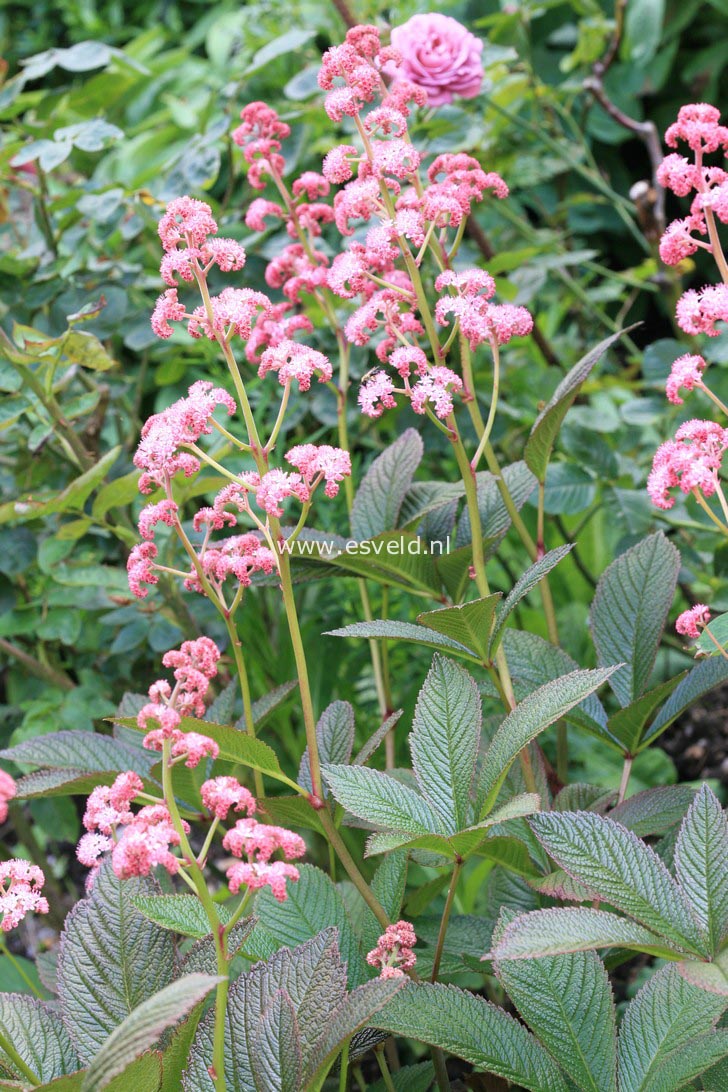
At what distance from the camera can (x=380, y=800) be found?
2.41 feet

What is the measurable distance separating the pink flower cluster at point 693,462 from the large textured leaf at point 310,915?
400 millimetres

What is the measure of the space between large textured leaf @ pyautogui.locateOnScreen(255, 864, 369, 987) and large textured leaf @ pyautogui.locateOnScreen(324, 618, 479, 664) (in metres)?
0.20

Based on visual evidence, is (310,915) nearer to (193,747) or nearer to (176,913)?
(176,913)

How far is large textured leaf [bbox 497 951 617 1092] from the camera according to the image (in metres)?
0.70

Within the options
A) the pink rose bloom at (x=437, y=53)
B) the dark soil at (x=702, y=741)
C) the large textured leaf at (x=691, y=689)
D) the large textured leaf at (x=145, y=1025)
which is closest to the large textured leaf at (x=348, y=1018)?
the large textured leaf at (x=145, y=1025)

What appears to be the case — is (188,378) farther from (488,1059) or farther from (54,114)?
(488,1059)

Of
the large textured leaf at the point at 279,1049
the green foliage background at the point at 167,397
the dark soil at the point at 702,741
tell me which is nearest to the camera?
the large textured leaf at the point at 279,1049

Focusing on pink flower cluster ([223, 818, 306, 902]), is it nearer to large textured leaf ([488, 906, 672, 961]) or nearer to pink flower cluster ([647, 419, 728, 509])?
large textured leaf ([488, 906, 672, 961])

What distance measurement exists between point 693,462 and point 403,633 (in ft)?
0.81

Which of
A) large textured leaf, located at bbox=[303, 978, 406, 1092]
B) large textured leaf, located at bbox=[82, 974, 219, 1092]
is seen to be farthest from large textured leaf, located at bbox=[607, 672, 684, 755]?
large textured leaf, located at bbox=[82, 974, 219, 1092]

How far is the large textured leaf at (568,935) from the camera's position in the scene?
615 mm

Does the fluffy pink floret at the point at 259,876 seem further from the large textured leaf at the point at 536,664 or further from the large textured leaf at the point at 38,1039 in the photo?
the large textured leaf at the point at 536,664

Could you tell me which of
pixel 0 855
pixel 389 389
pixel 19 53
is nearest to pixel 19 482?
pixel 0 855

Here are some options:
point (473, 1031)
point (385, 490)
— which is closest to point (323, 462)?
point (385, 490)
